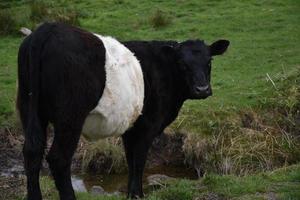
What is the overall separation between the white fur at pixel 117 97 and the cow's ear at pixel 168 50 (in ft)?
2.34

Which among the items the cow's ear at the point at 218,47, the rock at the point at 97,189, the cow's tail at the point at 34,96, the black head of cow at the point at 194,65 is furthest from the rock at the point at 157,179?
the cow's tail at the point at 34,96

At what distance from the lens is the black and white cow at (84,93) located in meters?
6.69

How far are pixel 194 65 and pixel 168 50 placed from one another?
0.42 m

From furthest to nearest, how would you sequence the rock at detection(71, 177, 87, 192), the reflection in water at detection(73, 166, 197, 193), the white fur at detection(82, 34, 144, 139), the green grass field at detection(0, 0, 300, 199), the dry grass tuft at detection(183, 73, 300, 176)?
the green grass field at detection(0, 0, 300, 199) → the dry grass tuft at detection(183, 73, 300, 176) → the reflection in water at detection(73, 166, 197, 193) → the rock at detection(71, 177, 87, 192) → the white fur at detection(82, 34, 144, 139)

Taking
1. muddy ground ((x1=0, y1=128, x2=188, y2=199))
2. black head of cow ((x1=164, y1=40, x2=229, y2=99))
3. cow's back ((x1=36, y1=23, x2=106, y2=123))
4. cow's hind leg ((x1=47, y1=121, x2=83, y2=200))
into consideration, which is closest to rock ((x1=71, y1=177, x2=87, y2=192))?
muddy ground ((x1=0, y1=128, x2=188, y2=199))

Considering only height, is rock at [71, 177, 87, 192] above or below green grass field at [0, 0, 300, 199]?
below

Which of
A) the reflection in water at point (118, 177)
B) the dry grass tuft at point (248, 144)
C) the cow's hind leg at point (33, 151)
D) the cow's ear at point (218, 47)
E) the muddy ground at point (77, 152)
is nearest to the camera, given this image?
the cow's hind leg at point (33, 151)

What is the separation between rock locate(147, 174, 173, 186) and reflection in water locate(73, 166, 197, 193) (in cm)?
42

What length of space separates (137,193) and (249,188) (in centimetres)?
139

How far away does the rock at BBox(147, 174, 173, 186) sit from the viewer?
10264 mm

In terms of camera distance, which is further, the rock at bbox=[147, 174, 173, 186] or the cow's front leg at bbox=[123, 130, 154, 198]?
the rock at bbox=[147, 174, 173, 186]

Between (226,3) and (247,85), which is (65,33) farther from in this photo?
(226,3)

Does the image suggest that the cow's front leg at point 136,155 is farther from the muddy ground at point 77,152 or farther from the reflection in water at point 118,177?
the muddy ground at point 77,152

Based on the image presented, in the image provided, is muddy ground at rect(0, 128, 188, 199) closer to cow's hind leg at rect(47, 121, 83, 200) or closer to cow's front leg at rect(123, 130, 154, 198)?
cow's front leg at rect(123, 130, 154, 198)
